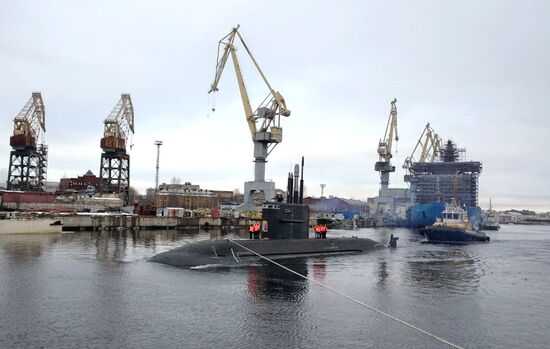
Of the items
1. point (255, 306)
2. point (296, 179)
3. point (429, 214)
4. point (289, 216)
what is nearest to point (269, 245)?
point (289, 216)

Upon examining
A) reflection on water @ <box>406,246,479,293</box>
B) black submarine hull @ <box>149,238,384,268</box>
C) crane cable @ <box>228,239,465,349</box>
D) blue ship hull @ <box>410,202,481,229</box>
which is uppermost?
blue ship hull @ <box>410,202,481,229</box>

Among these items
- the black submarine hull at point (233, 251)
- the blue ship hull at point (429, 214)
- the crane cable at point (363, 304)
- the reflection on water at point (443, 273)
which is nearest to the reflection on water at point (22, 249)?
the black submarine hull at point (233, 251)

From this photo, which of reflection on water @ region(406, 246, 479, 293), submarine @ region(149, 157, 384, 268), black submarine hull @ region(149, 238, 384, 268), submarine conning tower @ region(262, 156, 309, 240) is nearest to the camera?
reflection on water @ region(406, 246, 479, 293)

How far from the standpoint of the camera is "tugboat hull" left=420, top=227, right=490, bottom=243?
59.8 m

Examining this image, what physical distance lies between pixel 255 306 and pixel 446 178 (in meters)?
141

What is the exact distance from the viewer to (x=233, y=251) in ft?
91.4

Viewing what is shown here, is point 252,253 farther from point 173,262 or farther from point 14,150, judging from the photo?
point 14,150

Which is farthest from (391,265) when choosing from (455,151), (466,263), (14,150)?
(455,151)

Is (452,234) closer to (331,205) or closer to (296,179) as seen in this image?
(296,179)

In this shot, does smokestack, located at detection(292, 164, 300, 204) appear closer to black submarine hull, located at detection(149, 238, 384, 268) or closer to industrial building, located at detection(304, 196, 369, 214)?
black submarine hull, located at detection(149, 238, 384, 268)

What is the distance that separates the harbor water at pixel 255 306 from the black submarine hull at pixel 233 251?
1.11 metres

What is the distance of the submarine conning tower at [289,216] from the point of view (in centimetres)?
2989

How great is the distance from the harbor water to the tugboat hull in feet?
103

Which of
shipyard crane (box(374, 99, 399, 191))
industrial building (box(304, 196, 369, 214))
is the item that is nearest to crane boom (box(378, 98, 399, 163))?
shipyard crane (box(374, 99, 399, 191))
